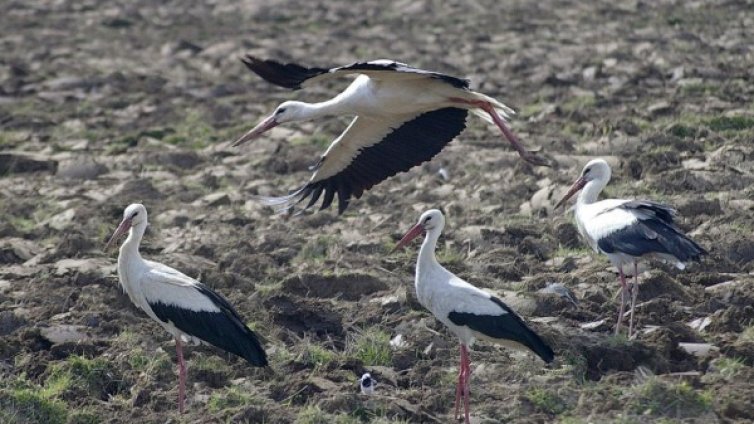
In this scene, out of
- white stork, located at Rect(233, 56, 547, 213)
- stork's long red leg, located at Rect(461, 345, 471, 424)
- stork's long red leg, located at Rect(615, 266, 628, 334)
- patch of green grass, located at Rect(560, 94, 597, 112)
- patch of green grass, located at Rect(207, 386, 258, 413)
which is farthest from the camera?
patch of green grass, located at Rect(560, 94, 597, 112)

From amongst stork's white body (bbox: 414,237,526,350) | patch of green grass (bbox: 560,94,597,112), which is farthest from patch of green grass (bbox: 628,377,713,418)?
patch of green grass (bbox: 560,94,597,112)

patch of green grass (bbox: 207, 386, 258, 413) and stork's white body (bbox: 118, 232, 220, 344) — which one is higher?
stork's white body (bbox: 118, 232, 220, 344)

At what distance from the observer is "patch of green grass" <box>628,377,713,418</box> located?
798 centimetres

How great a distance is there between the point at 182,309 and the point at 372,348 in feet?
3.84

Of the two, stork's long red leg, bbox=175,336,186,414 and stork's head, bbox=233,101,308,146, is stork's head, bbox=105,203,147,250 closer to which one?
stork's long red leg, bbox=175,336,186,414

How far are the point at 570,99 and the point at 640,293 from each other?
237 inches

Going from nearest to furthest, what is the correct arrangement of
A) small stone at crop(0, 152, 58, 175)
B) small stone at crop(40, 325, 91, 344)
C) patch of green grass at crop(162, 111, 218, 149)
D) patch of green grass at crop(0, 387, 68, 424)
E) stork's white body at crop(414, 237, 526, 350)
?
patch of green grass at crop(0, 387, 68, 424), stork's white body at crop(414, 237, 526, 350), small stone at crop(40, 325, 91, 344), small stone at crop(0, 152, 58, 175), patch of green grass at crop(162, 111, 218, 149)

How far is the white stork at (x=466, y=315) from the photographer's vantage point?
8469 millimetres

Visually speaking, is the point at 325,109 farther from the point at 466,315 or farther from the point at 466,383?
the point at 466,383

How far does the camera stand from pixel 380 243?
11.6 metres

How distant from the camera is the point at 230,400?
858cm

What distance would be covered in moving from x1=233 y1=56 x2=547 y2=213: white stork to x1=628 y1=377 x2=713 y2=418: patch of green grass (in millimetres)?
3392

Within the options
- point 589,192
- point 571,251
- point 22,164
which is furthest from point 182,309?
point 22,164

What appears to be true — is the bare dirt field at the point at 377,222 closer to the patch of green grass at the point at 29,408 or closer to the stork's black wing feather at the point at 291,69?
the patch of green grass at the point at 29,408
